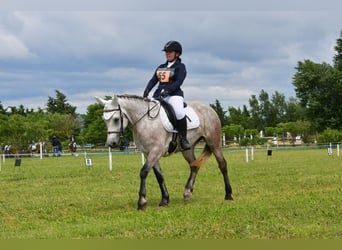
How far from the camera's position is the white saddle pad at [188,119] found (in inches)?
373

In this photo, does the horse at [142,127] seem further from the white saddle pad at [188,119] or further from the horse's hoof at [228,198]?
the horse's hoof at [228,198]

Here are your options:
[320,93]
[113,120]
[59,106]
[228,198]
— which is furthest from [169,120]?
[59,106]

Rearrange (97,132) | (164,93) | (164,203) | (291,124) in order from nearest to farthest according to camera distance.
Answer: (164,93), (164,203), (97,132), (291,124)

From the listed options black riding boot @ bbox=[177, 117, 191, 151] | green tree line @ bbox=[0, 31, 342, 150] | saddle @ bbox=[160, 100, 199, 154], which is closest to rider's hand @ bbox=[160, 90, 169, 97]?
saddle @ bbox=[160, 100, 199, 154]

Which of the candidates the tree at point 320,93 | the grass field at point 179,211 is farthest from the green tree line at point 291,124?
the grass field at point 179,211

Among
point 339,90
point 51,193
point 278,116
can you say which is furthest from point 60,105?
point 51,193

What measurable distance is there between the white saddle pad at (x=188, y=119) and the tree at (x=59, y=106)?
3317 inches

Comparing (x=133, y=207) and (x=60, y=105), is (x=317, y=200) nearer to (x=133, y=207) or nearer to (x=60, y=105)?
(x=133, y=207)

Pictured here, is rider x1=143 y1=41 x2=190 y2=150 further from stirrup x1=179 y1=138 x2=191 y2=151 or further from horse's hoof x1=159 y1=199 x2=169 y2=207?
horse's hoof x1=159 y1=199 x2=169 y2=207

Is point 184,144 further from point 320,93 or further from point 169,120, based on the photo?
Result: point 320,93

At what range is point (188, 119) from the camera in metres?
10.0

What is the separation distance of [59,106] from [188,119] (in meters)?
85.6

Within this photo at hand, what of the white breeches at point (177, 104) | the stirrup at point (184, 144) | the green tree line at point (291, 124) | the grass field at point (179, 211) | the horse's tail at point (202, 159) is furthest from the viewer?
the green tree line at point (291, 124)

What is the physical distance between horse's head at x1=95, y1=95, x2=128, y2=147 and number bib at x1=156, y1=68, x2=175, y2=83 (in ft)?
3.95
